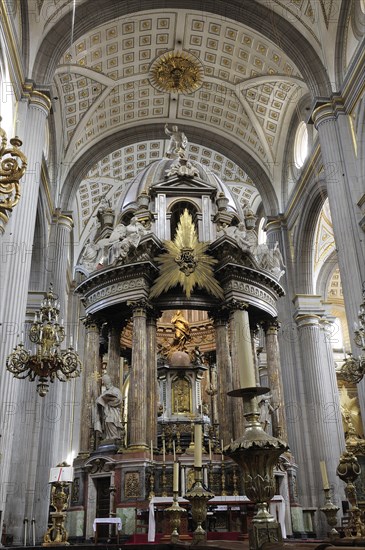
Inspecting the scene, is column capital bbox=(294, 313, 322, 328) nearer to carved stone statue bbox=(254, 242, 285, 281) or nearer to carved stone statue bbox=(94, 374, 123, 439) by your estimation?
carved stone statue bbox=(254, 242, 285, 281)

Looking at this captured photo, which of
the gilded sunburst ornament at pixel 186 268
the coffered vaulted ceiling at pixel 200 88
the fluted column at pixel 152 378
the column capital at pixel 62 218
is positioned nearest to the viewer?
the fluted column at pixel 152 378

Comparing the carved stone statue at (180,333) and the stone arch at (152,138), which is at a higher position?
the stone arch at (152,138)

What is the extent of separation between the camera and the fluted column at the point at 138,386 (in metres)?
11.2

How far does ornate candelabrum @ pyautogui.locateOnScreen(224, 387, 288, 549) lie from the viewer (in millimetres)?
3523

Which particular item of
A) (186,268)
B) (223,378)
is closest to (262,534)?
(223,378)

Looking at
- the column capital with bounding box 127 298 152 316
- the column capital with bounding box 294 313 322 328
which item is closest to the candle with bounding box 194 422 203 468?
the column capital with bounding box 127 298 152 316

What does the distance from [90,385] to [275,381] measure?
14.9 feet

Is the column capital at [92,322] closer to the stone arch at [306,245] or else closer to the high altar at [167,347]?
the high altar at [167,347]

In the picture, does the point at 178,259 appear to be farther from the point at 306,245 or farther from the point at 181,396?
the point at 306,245

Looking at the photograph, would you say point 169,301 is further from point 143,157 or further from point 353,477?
point 143,157

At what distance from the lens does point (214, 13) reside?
15539mm

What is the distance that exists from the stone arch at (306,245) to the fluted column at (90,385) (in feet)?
24.2

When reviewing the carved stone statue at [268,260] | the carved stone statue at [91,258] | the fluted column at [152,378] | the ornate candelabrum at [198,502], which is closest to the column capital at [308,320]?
the carved stone statue at [268,260]

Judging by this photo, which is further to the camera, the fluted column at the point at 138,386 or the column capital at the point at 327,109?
the column capital at the point at 327,109
